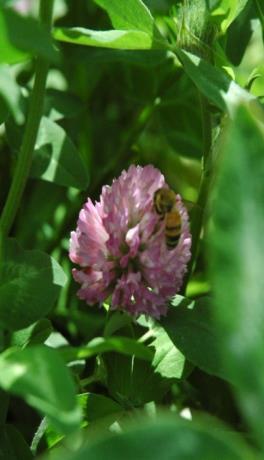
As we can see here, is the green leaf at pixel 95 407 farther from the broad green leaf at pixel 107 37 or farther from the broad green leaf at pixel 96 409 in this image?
the broad green leaf at pixel 107 37

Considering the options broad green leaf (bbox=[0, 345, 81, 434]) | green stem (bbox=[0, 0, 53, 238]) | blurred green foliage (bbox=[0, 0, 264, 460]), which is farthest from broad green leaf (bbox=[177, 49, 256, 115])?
broad green leaf (bbox=[0, 345, 81, 434])

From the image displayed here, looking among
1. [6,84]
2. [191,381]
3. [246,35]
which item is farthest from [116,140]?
[6,84]

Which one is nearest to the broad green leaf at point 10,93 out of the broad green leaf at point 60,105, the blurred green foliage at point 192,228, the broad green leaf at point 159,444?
the blurred green foliage at point 192,228

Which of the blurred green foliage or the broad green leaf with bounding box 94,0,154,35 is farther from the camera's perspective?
the broad green leaf with bounding box 94,0,154,35

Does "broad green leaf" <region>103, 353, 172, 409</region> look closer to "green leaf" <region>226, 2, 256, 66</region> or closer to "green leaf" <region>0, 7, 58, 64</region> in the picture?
"green leaf" <region>0, 7, 58, 64</region>

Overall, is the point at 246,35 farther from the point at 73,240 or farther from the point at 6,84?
the point at 6,84

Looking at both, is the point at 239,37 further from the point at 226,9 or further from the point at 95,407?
the point at 95,407

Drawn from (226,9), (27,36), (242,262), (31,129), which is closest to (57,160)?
(31,129)
